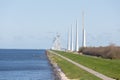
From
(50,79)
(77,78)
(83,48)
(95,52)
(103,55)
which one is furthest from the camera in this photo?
(83,48)

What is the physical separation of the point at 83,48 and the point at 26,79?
68.8 metres

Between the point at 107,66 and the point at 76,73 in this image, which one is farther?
the point at 107,66

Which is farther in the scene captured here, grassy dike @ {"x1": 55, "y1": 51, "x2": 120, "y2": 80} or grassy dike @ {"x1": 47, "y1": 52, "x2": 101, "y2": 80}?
grassy dike @ {"x1": 55, "y1": 51, "x2": 120, "y2": 80}

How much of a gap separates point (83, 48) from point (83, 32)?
1322 cm

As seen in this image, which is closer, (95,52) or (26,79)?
(26,79)

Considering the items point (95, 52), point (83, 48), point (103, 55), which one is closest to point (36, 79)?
point (103, 55)

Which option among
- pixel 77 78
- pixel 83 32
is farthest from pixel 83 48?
pixel 77 78

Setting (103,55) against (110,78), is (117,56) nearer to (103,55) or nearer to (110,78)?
(103,55)

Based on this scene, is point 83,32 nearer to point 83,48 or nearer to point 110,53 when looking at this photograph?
point 83,48

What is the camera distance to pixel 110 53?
77562 mm

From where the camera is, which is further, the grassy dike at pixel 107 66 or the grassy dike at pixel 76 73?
the grassy dike at pixel 107 66

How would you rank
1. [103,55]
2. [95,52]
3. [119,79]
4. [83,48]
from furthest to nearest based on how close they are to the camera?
[83,48]
[95,52]
[103,55]
[119,79]

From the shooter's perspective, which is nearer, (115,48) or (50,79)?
(50,79)

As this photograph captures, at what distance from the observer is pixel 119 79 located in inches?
1294
